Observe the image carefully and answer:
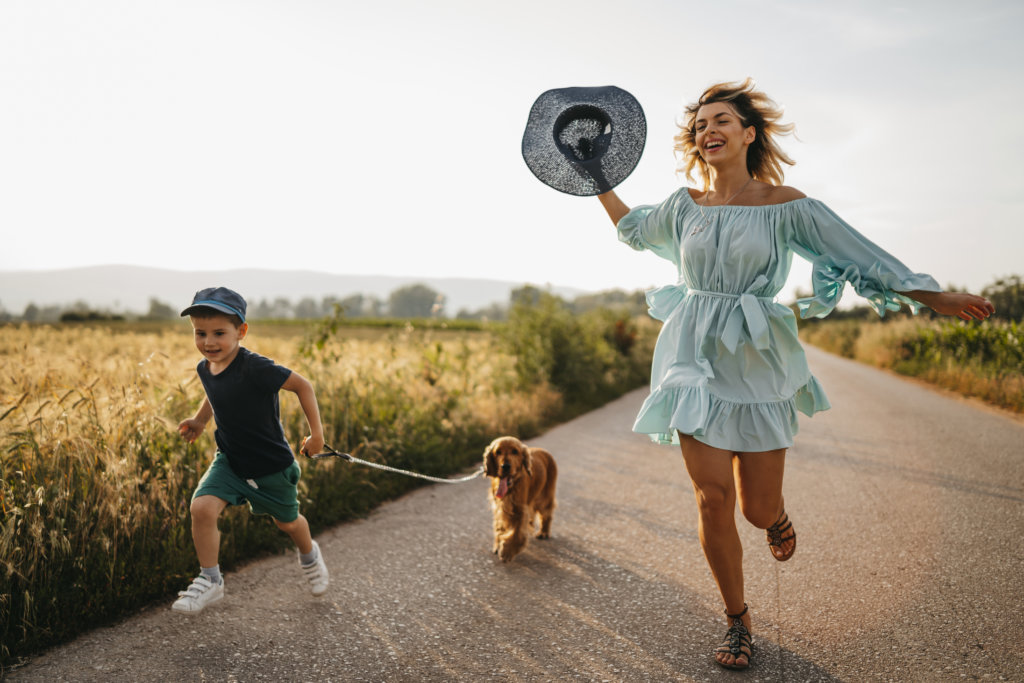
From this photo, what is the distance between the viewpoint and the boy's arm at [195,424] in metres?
3.64

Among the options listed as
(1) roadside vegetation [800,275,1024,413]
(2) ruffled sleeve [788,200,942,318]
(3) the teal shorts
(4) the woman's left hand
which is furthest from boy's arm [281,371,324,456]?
(1) roadside vegetation [800,275,1024,413]

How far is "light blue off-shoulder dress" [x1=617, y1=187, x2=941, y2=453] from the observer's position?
3172 mm

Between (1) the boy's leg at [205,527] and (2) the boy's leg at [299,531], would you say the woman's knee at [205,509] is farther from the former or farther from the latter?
(2) the boy's leg at [299,531]

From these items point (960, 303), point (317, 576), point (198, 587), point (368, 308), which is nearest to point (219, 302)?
point (198, 587)

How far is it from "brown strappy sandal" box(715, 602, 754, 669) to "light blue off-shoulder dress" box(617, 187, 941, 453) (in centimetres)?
85

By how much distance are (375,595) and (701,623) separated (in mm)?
1893

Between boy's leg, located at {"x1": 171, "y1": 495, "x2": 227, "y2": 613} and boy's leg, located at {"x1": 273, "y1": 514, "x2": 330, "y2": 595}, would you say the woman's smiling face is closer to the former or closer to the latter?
boy's leg, located at {"x1": 273, "y1": 514, "x2": 330, "y2": 595}

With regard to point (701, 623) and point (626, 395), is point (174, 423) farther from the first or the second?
point (626, 395)

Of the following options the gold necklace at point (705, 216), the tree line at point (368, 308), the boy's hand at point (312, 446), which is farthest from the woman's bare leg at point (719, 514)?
the tree line at point (368, 308)

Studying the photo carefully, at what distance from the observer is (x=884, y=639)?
3.32 metres

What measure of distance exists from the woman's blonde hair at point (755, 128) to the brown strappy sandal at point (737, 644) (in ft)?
7.79

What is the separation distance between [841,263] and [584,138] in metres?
1.66

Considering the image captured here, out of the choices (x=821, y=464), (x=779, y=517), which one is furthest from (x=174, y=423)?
(x=821, y=464)

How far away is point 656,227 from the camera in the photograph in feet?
12.2
